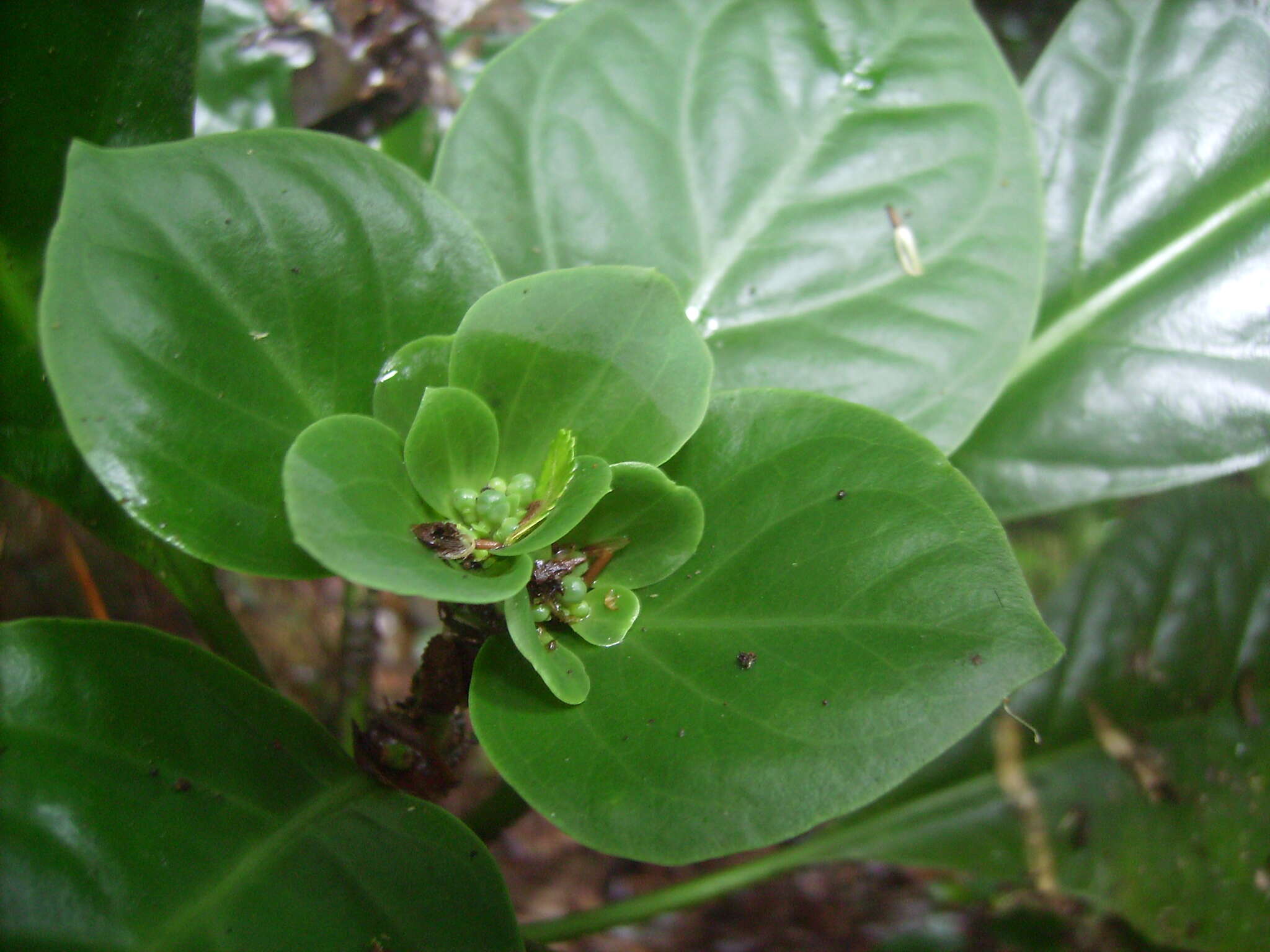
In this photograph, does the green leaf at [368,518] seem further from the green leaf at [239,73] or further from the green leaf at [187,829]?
the green leaf at [239,73]

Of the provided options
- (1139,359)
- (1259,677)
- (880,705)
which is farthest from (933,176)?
(1259,677)

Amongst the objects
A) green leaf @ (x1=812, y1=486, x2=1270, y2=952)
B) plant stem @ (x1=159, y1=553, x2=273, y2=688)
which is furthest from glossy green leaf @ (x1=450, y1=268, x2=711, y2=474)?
green leaf @ (x1=812, y1=486, x2=1270, y2=952)

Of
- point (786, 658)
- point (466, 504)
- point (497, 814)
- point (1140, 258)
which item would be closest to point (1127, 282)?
point (1140, 258)

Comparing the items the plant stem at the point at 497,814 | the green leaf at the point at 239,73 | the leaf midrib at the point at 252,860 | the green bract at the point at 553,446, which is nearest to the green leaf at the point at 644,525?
the green bract at the point at 553,446

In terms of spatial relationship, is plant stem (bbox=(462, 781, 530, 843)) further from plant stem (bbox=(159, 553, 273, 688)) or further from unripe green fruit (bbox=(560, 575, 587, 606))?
unripe green fruit (bbox=(560, 575, 587, 606))

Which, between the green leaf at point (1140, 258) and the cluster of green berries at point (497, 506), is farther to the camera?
the green leaf at point (1140, 258)

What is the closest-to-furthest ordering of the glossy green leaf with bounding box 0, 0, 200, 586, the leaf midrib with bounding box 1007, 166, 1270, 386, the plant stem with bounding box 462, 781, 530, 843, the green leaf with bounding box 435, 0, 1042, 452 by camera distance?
the glossy green leaf with bounding box 0, 0, 200, 586 → the green leaf with bounding box 435, 0, 1042, 452 → the plant stem with bounding box 462, 781, 530, 843 → the leaf midrib with bounding box 1007, 166, 1270, 386

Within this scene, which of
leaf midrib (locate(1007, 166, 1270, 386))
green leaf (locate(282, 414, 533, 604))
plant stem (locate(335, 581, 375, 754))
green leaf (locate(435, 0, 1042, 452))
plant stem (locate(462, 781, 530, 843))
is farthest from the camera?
plant stem (locate(335, 581, 375, 754))
